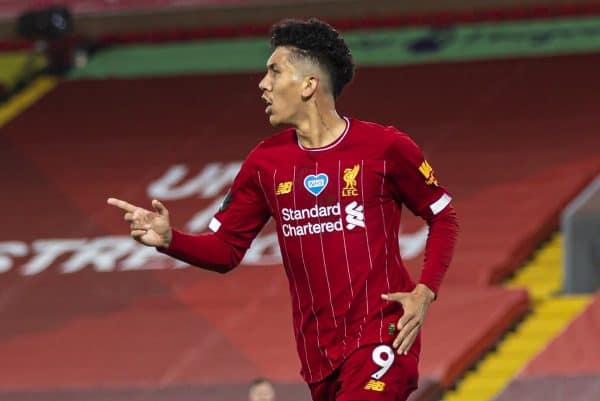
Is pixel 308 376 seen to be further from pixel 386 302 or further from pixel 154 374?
pixel 154 374

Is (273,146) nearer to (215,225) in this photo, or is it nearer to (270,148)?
(270,148)

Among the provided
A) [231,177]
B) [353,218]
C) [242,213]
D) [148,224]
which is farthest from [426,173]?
[231,177]

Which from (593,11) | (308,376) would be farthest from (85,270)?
(308,376)

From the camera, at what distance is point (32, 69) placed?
56.0ft

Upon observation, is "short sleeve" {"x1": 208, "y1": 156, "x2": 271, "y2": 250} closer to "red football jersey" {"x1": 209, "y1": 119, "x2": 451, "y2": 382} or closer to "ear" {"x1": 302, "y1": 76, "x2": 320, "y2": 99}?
"red football jersey" {"x1": 209, "y1": 119, "x2": 451, "y2": 382}

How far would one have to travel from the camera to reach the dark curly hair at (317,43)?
200 inches

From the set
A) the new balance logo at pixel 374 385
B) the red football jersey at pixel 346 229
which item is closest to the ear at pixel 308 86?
the red football jersey at pixel 346 229

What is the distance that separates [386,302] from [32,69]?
1252 cm

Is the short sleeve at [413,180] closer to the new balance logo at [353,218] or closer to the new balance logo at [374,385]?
the new balance logo at [353,218]

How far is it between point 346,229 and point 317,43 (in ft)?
1.89

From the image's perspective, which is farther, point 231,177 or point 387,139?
point 231,177

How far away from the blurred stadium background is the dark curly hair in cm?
442

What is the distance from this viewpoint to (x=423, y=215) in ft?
16.9

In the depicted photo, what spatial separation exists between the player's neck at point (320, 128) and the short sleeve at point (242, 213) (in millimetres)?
218
